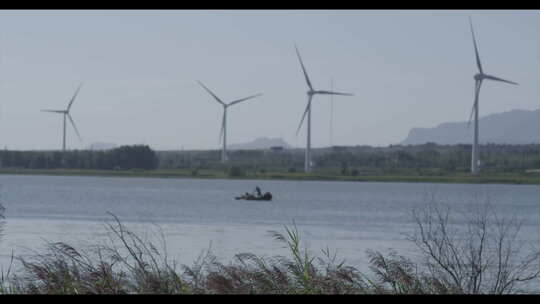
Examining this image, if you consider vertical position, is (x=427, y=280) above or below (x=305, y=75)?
below

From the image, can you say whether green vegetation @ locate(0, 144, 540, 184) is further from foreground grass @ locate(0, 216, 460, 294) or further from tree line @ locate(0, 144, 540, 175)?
foreground grass @ locate(0, 216, 460, 294)

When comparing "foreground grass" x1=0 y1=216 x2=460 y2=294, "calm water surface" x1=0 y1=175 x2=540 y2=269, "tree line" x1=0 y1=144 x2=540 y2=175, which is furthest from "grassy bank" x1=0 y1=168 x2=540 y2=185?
"foreground grass" x1=0 y1=216 x2=460 y2=294

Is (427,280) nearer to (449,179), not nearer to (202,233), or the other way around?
(202,233)

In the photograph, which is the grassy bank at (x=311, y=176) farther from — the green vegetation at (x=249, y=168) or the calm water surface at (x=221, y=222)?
the calm water surface at (x=221, y=222)

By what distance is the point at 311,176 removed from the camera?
5315 inches

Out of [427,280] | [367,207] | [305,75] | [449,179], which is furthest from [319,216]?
[449,179]

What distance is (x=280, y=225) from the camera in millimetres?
52875

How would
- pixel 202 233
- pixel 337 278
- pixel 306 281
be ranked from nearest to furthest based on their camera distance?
1. pixel 306 281
2. pixel 337 278
3. pixel 202 233

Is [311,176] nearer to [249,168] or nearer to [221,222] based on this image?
[249,168]

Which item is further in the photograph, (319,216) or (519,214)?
(519,214)

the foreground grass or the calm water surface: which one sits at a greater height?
the foreground grass

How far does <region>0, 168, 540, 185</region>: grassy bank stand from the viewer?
12888 cm

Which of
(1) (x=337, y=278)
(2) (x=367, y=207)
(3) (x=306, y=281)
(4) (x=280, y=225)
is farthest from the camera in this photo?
(2) (x=367, y=207)

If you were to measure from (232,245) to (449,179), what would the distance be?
319 feet
